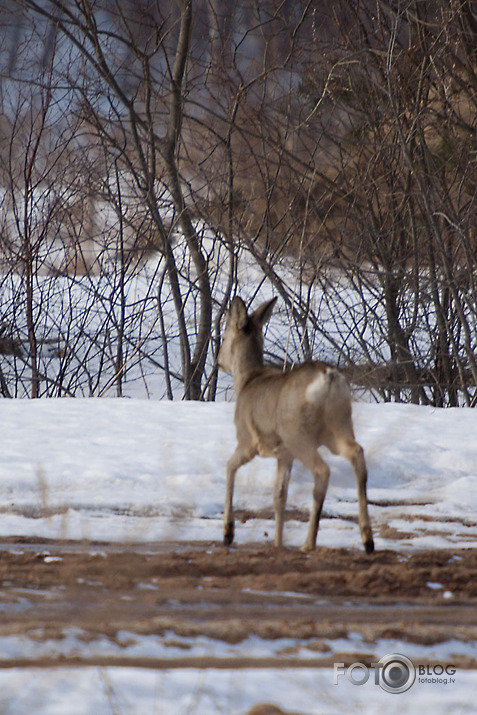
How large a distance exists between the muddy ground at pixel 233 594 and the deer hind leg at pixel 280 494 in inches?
4.4

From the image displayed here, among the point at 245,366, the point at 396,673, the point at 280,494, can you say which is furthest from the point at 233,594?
the point at 245,366

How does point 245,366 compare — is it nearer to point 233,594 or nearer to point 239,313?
point 239,313

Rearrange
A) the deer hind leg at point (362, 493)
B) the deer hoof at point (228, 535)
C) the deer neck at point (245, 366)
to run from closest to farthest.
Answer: the deer hind leg at point (362, 493)
the deer hoof at point (228, 535)
the deer neck at point (245, 366)

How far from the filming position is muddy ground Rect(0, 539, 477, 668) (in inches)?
103

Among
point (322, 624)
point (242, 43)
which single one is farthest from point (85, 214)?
point (322, 624)

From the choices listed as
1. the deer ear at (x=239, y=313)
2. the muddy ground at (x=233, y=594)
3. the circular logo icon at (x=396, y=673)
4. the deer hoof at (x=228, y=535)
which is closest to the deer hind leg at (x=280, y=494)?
the muddy ground at (x=233, y=594)

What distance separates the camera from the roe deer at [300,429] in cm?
399

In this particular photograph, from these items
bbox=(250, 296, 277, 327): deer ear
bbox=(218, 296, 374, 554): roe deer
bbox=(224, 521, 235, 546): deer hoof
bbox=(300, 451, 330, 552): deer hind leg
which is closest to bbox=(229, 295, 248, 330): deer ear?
bbox=(250, 296, 277, 327): deer ear

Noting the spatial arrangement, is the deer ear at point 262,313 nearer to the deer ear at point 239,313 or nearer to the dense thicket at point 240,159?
the deer ear at point 239,313

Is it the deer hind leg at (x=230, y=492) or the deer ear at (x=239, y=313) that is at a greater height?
the deer ear at (x=239, y=313)

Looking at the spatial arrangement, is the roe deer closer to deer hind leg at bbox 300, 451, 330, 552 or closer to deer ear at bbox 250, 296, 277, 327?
deer hind leg at bbox 300, 451, 330, 552

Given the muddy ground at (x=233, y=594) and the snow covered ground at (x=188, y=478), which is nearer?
the muddy ground at (x=233, y=594)

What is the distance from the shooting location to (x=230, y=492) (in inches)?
169

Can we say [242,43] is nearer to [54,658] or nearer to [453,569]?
[453,569]
